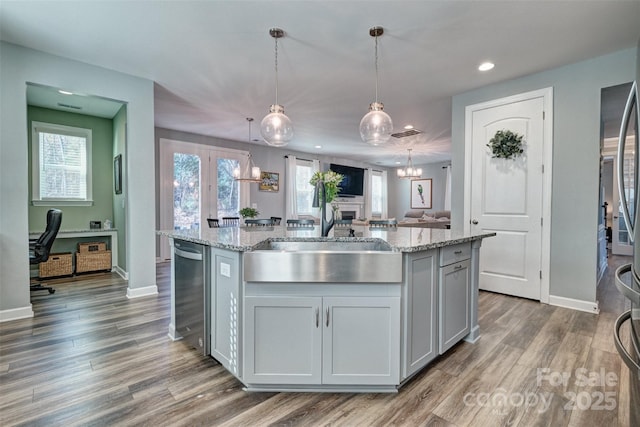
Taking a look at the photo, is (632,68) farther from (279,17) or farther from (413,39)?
(279,17)

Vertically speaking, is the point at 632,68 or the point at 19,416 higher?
the point at 632,68

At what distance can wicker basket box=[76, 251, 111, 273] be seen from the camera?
473 cm

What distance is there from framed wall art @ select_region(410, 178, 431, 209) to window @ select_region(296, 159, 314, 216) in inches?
163

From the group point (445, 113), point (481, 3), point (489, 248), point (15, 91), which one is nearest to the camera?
point (481, 3)

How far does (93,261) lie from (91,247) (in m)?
0.23

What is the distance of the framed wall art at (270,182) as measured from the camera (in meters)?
7.72

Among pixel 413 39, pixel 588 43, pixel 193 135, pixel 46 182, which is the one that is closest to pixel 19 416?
pixel 413 39

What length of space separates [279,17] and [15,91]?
8.82 feet

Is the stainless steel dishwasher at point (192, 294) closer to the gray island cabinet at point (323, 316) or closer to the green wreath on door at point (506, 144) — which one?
the gray island cabinet at point (323, 316)

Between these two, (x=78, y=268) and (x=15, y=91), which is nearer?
(x=15, y=91)

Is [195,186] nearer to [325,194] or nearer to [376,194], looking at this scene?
[325,194]

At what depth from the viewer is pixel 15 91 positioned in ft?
9.77

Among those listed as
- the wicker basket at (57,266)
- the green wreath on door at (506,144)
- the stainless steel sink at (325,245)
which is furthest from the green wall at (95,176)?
the green wreath on door at (506,144)

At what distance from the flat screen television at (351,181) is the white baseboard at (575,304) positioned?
6.43 metres
